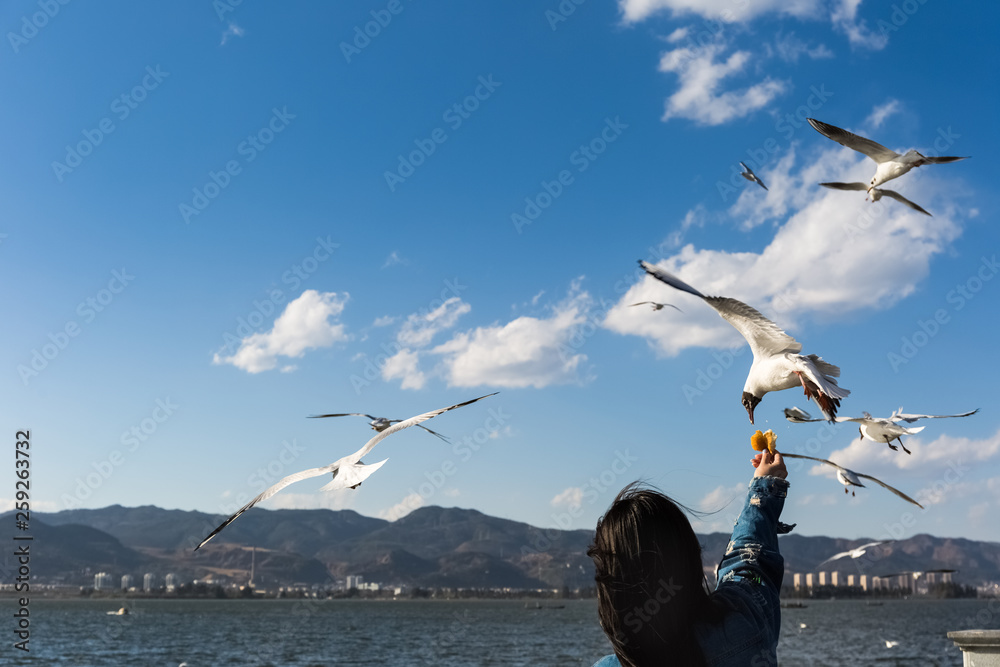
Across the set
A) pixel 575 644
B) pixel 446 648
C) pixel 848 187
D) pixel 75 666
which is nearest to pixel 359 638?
pixel 446 648

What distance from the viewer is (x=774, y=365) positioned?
5.52m

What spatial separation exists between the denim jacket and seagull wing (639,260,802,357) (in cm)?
317

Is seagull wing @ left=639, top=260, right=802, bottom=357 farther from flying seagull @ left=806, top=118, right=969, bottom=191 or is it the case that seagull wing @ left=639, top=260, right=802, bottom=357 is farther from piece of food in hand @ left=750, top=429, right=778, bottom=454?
flying seagull @ left=806, top=118, right=969, bottom=191

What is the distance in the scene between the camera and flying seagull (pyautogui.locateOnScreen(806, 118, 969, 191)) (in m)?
8.34

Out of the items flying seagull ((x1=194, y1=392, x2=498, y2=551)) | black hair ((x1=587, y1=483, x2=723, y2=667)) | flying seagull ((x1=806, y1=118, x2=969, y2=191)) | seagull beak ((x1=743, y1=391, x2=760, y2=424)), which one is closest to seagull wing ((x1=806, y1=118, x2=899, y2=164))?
flying seagull ((x1=806, y1=118, x2=969, y2=191))

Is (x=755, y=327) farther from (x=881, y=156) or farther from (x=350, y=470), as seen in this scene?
(x=881, y=156)

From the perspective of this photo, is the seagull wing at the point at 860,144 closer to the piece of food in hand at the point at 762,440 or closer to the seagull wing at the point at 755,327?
the seagull wing at the point at 755,327

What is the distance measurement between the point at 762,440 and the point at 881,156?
7155mm

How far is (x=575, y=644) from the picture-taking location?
7625 cm

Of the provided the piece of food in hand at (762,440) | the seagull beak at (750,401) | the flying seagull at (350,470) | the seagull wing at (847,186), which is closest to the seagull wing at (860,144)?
the seagull wing at (847,186)

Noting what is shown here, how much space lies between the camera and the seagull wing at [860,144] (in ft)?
27.0

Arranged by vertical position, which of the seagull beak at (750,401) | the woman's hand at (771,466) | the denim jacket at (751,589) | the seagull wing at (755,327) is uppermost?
the seagull wing at (755,327)

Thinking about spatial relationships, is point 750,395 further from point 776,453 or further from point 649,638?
point 649,638

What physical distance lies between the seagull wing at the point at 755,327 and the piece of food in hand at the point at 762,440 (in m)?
2.87
